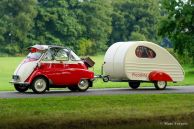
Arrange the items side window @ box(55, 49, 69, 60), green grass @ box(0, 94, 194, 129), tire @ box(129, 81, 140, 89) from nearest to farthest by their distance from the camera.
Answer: green grass @ box(0, 94, 194, 129) < side window @ box(55, 49, 69, 60) < tire @ box(129, 81, 140, 89)

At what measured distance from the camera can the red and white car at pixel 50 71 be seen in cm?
2075

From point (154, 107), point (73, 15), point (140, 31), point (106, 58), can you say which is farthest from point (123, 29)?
point (154, 107)

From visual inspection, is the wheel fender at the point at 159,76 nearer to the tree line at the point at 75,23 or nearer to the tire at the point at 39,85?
the tire at the point at 39,85

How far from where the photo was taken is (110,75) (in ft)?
80.6

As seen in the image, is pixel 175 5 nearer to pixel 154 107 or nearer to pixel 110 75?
pixel 110 75

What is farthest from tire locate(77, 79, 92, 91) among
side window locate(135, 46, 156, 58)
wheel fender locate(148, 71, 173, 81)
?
wheel fender locate(148, 71, 173, 81)

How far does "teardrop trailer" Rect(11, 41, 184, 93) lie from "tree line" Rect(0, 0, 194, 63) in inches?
1961

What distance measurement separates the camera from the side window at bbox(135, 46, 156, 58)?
2409 cm

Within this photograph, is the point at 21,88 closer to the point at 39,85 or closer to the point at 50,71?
the point at 39,85

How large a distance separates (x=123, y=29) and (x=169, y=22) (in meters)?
78.6

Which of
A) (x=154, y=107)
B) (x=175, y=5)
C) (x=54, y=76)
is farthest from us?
(x=175, y=5)

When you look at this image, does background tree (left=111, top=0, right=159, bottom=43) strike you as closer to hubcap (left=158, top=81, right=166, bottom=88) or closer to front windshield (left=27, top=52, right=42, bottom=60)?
hubcap (left=158, top=81, right=166, bottom=88)

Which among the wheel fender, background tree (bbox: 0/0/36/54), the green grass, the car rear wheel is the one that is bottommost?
the green grass

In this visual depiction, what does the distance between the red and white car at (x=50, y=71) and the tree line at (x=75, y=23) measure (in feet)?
173
